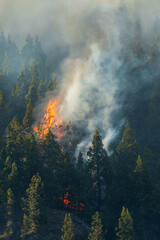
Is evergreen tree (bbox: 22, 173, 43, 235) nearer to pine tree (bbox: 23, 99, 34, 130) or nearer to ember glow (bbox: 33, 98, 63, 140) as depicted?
ember glow (bbox: 33, 98, 63, 140)

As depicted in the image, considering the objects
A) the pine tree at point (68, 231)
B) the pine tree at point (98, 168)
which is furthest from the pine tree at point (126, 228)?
the pine tree at point (98, 168)

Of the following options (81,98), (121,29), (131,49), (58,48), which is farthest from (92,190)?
(58,48)

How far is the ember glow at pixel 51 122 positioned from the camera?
248 feet

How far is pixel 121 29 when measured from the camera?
131625 millimetres

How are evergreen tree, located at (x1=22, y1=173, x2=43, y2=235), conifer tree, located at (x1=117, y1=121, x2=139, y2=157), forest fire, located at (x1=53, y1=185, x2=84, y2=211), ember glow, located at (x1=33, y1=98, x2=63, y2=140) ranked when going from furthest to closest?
ember glow, located at (x1=33, y1=98, x2=63, y2=140)
conifer tree, located at (x1=117, y1=121, x2=139, y2=157)
forest fire, located at (x1=53, y1=185, x2=84, y2=211)
evergreen tree, located at (x1=22, y1=173, x2=43, y2=235)

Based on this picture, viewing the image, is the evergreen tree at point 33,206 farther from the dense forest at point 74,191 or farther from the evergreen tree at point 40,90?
the evergreen tree at point 40,90

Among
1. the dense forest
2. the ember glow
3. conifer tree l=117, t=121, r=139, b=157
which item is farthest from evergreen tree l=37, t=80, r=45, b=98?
conifer tree l=117, t=121, r=139, b=157

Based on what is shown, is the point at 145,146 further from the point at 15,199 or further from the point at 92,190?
the point at 15,199

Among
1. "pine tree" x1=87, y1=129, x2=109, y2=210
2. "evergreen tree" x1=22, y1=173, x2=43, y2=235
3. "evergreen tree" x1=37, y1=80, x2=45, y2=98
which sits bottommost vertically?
"evergreen tree" x1=22, y1=173, x2=43, y2=235

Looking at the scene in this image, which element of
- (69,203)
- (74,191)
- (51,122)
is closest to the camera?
(69,203)

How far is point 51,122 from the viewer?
8075cm

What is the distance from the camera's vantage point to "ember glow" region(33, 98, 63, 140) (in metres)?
75.6

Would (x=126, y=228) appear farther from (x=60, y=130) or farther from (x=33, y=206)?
(x=60, y=130)

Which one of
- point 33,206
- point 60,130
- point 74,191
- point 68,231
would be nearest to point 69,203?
point 74,191
